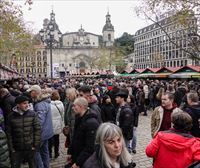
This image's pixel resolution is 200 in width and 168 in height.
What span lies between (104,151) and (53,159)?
16.1 ft

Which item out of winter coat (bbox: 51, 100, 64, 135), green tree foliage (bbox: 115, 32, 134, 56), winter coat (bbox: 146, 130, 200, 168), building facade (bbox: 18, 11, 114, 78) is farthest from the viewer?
green tree foliage (bbox: 115, 32, 134, 56)

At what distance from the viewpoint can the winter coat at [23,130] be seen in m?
4.73

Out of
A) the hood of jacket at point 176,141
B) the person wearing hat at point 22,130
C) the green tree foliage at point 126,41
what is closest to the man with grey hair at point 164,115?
the hood of jacket at point 176,141

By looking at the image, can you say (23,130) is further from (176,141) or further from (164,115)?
(176,141)

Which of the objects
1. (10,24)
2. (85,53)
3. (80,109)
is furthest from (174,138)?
(85,53)

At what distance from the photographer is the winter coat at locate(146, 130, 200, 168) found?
3133mm

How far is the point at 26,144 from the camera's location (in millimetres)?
4789

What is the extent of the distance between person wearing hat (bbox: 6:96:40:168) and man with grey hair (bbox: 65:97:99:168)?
1.22 m

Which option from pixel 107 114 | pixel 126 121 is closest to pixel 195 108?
pixel 126 121

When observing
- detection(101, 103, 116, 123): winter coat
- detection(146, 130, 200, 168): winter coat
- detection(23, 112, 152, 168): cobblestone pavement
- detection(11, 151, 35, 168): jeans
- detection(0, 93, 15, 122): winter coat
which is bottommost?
detection(23, 112, 152, 168): cobblestone pavement

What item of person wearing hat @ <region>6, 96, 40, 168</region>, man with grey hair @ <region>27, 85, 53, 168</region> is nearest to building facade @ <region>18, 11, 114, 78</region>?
man with grey hair @ <region>27, 85, 53, 168</region>

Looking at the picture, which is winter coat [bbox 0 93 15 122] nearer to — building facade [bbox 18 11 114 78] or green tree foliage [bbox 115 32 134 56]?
building facade [bbox 18 11 114 78]

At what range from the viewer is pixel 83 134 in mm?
3629

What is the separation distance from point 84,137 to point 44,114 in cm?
212
